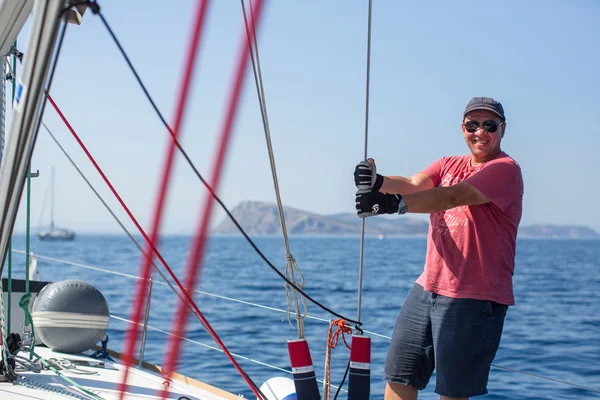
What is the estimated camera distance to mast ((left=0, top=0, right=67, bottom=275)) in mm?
2082

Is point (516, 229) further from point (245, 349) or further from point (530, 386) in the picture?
point (245, 349)

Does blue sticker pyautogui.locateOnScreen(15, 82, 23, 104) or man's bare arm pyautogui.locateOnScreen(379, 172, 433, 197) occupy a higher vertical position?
blue sticker pyautogui.locateOnScreen(15, 82, 23, 104)

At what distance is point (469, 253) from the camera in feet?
9.22

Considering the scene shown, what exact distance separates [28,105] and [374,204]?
1154 millimetres

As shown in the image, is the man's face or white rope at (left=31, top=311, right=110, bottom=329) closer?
the man's face

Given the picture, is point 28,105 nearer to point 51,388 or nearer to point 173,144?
point 173,144

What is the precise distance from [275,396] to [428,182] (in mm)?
1200

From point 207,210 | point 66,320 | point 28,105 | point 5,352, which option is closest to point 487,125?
point 207,210

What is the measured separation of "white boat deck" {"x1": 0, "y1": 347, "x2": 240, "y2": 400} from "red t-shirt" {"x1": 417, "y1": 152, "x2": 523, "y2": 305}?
5.14 ft

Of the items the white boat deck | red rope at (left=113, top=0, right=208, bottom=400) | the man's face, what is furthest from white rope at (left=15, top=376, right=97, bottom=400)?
the man's face

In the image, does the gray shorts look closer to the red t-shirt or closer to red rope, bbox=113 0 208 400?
the red t-shirt

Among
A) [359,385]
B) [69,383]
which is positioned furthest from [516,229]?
[69,383]

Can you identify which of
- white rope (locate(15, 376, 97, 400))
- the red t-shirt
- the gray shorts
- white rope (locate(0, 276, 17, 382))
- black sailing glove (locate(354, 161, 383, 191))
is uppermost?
black sailing glove (locate(354, 161, 383, 191))

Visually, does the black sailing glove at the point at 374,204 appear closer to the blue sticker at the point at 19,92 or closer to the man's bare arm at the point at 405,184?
the man's bare arm at the point at 405,184
